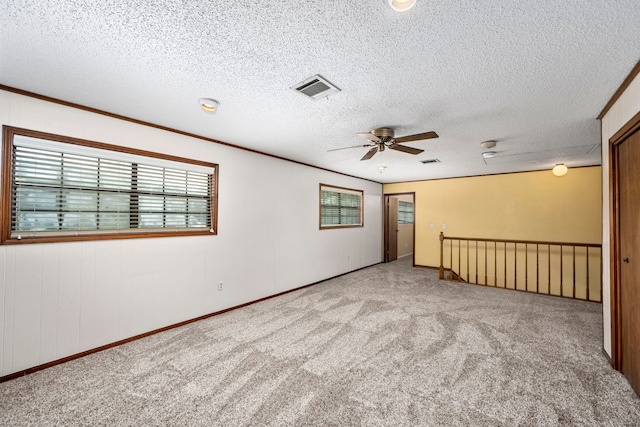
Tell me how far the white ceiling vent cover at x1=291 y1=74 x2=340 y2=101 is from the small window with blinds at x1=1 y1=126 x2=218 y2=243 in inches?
79.8

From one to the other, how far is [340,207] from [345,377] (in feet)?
14.3

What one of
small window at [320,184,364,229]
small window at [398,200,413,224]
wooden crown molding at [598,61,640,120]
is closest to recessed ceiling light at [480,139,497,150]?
wooden crown molding at [598,61,640,120]

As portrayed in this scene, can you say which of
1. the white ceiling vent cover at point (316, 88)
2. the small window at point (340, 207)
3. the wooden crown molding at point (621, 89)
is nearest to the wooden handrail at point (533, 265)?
the small window at point (340, 207)

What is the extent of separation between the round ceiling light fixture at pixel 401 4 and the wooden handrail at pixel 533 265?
5.27 meters

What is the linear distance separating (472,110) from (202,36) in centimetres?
254

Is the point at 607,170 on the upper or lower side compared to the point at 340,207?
upper

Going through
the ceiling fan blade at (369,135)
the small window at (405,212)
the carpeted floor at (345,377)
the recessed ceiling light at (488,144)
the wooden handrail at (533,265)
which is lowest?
the carpeted floor at (345,377)

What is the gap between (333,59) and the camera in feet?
5.94

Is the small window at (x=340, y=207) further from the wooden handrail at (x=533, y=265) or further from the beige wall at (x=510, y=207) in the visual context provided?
the wooden handrail at (x=533, y=265)

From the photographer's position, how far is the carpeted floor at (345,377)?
A: 1814 mm

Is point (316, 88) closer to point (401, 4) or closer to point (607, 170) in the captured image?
point (401, 4)

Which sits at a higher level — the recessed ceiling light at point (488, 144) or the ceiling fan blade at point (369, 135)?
the recessed ceiling light at point (488, 144)

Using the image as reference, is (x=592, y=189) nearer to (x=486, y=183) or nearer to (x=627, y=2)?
(x=486, y=183)

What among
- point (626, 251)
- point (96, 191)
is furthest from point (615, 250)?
point (96, 191)
